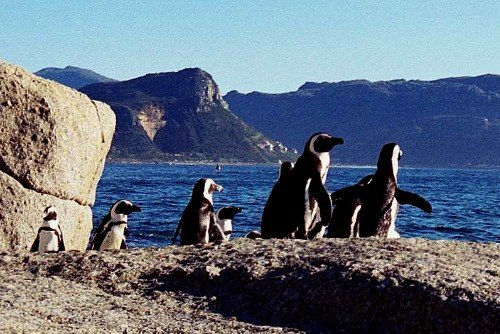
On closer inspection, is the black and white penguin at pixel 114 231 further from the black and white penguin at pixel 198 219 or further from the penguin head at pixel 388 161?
the penguin head at pixel 388 161

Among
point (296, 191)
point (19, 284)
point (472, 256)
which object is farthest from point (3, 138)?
point (472, 256)

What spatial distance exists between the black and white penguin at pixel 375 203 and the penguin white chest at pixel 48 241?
4.10 m

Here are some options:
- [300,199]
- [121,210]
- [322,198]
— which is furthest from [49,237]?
[322,198]

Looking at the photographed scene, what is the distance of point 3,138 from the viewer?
1397 cm

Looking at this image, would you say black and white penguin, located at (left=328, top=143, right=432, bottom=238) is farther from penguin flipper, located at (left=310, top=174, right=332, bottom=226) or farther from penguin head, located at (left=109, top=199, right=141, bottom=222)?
penguin head, located at (left=109, top=199, right=141, bottom=222)

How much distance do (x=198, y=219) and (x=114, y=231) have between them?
202 cm

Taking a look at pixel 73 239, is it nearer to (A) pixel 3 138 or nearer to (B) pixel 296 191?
(A) pixel 3 138

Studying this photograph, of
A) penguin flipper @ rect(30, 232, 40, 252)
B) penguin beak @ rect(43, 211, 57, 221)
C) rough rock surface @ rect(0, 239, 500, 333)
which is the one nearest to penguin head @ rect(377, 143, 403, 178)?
rough rock surface @ rect(0, 239, 500, 333)

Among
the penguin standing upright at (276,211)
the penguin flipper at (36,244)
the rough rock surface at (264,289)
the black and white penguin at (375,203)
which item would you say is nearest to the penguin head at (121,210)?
the penguin flipper at (36,244)

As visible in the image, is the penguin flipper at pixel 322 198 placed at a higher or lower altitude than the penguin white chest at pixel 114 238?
higher

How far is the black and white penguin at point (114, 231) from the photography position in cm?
1395

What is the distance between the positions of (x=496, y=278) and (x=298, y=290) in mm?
1859

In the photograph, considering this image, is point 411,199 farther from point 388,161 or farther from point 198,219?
point 198,219

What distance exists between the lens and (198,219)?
12.9 metres
